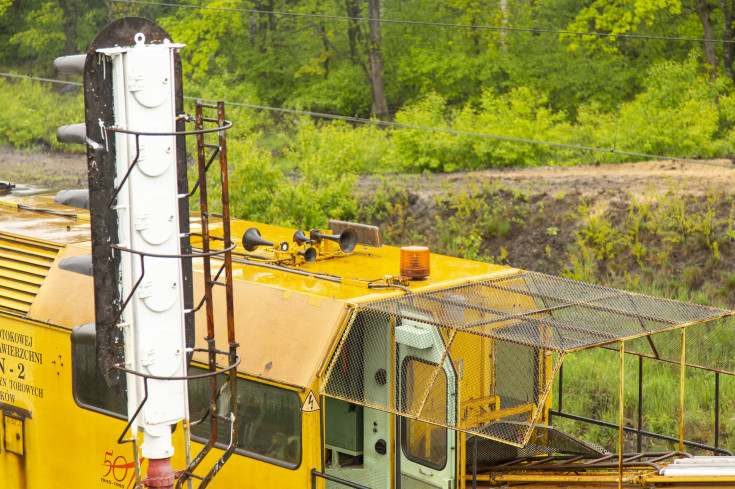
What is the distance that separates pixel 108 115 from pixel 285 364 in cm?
223

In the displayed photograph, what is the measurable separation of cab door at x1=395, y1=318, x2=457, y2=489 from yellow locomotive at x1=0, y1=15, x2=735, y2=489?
0.01 meters

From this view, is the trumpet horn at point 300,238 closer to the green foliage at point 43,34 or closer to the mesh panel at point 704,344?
the mesh panel at point 704,344

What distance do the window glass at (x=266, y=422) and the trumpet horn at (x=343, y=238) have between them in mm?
1536

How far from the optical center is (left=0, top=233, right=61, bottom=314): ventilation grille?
7.95m

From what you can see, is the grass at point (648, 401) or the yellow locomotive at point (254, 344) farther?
the grass at point (648, 401)

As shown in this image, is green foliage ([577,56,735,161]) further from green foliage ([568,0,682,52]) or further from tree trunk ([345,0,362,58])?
tree trunk ([345,0,362,58])

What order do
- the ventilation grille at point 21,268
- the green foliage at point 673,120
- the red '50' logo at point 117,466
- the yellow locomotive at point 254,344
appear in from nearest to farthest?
the yellow locomotive at point 254,344 → the red '50' logo at point 117,466 → the ventilation grille at point 21,268 → the green foliage at point 673,120

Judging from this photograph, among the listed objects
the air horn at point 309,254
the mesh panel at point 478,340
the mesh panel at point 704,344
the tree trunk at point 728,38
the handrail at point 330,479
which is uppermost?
the tree trunk at point 728,38

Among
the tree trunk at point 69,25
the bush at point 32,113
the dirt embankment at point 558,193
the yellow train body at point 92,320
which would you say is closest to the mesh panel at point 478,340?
the yellow train body at point 92,320

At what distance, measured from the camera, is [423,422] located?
6.27 metres

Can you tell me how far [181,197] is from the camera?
200 inches

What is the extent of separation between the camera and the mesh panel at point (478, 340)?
580 centimetres

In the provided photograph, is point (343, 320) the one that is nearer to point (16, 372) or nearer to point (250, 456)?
point (250, 456)

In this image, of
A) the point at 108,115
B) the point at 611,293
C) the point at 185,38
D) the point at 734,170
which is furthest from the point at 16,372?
the point at 185,38
